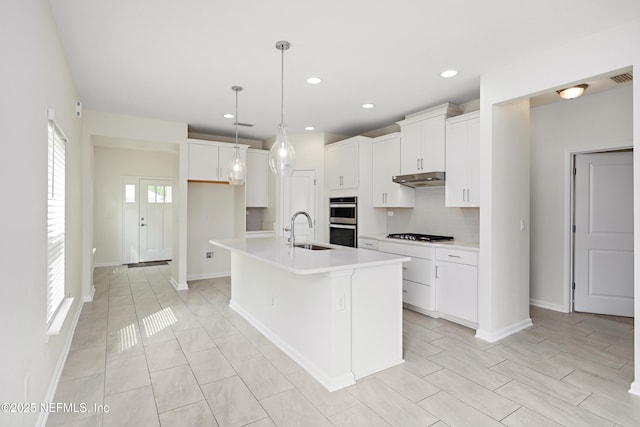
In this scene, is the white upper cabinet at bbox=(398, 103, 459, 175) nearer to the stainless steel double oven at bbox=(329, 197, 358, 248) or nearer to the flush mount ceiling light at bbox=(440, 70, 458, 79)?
the flush mount ceiling light at bbox=(440, 70, 458, 79)

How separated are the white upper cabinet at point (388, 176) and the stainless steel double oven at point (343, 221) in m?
0.35

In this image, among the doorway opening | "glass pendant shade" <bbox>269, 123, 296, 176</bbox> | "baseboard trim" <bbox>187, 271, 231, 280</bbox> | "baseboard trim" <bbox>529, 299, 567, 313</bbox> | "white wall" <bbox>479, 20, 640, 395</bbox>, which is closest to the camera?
"white wall" <bbox>479, 20, 640, 395</bbox>

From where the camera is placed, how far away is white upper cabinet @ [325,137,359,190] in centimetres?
511

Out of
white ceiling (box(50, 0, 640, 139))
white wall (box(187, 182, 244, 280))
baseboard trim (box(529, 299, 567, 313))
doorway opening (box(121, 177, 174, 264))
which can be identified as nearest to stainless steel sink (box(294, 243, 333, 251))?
white ceiling (box(50, 0, 640, 139))

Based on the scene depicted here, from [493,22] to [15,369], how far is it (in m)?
3.42

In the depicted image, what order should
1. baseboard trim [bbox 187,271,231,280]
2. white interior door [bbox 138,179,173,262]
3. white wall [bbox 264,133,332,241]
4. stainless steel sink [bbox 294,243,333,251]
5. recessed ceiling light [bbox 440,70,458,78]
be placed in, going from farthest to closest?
1. white interior door [bbox 138,179,173,262]
2. baseboard trim [bbox 187,271,231,280]
3. white wall [bbox 264,133,332,241]
4. stainless steel sink [bbox 294,243,333,251]
5. recessed ceiling light [bbox 440,70,458,78]

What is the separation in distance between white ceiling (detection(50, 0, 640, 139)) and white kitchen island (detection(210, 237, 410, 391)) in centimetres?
172

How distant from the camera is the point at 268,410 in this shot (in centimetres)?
213

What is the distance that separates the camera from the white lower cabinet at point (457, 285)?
351 cm

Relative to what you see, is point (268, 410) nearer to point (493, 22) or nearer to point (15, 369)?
point (15, 369)

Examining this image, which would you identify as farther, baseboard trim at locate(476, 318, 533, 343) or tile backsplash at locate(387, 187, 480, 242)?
tile backsplash at locate(387, 187, 480, 242)

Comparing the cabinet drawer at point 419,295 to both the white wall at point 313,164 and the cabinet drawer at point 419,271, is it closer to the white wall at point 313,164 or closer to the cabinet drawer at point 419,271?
the cabinet drawer at point 419,271

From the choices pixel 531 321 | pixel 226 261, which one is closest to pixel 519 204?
pixel 531 321

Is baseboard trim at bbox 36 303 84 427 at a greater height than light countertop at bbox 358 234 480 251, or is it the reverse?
light countertop at bbox 358 234 480 251
